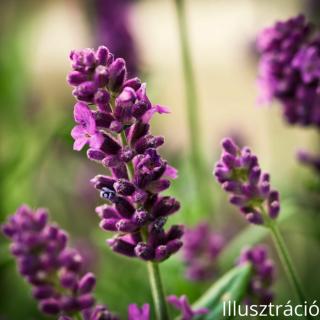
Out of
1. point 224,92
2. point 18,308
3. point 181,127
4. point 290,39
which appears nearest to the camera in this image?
point 290,39

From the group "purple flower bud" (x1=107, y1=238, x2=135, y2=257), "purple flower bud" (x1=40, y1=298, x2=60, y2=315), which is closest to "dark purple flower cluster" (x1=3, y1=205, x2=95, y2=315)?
"purple flower bud" (x1=40, y1=298, x2=60, y2=315)

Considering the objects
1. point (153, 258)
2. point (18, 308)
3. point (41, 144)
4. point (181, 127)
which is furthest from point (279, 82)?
point (181, 127)

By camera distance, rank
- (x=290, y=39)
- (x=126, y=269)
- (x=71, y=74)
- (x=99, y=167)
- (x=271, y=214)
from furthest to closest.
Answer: (x=99, y=167) → (x=126, y=269) → (x=290, y=39) → (x=271, y=214) → (x=71, y=74)

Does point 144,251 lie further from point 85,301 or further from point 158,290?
point 85,301

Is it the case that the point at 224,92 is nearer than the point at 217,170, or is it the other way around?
the point at 217,170

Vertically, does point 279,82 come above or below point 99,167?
above

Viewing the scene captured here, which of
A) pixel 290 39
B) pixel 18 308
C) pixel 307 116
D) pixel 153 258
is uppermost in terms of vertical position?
pixel 290 39

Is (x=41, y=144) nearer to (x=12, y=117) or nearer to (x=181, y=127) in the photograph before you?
(x=12, y=117)
